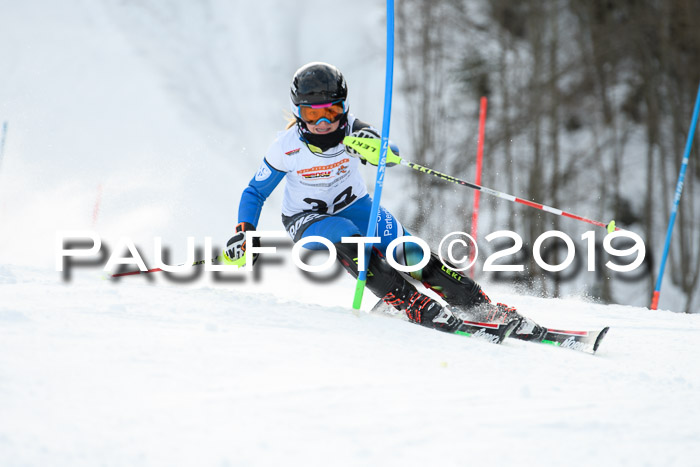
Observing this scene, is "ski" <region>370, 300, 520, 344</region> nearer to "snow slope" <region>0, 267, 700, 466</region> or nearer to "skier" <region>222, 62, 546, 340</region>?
"skier" <region>222, 62, 546, 340</region>

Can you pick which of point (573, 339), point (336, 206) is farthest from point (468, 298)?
point (336, 206)

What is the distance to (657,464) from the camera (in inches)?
64.0

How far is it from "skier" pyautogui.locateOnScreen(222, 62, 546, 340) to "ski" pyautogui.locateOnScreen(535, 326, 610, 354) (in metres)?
0.06

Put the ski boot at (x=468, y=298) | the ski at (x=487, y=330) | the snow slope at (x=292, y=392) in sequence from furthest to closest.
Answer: the ski boot at (x=468, y=298), the ski at (x=487, y=330), the snow slope at (x=292, y=392)

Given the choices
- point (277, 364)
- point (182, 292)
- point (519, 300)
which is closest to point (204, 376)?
point (277, 364)

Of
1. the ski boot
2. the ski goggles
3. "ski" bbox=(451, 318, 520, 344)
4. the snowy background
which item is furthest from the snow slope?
the ski goggles

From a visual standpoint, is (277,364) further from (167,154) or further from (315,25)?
(315,25)

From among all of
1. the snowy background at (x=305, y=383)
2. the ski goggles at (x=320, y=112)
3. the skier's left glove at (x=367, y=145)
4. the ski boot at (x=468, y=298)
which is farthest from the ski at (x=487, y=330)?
the ski goggles at (x=320, y=112)

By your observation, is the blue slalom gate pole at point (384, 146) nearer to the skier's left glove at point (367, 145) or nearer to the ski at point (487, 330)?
the skier's left glove at point (367, 145)

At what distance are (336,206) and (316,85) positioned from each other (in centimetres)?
72

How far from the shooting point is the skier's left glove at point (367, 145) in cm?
315

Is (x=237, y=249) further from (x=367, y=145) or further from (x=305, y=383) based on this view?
(x=305, y=383)

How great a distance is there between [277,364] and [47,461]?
774mm

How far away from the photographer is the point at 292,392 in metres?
1.81
